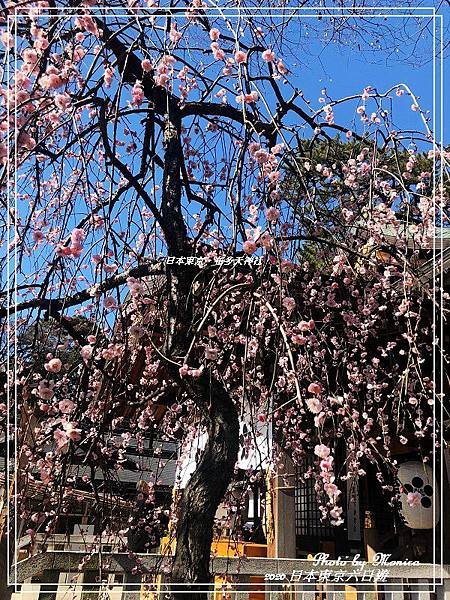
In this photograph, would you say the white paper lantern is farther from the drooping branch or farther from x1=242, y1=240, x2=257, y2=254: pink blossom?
the drooping branch

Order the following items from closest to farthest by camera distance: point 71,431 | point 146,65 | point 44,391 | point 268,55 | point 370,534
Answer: point 71,431, point 44,391, point 146,65, point 268,55, point 370,534

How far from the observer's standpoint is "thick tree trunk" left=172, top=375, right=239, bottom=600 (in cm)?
129

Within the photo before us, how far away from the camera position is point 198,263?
1.50 meters

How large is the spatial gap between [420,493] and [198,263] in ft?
3.86

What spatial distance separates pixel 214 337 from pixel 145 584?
713 millimetres

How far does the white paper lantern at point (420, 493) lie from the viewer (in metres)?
1.91

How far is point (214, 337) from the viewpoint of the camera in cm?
163

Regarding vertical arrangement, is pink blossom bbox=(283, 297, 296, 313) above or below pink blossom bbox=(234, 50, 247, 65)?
below

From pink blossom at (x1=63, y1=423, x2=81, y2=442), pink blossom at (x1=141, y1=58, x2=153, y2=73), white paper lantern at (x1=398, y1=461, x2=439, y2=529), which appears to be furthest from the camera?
white paper lantern at (x1=398, y1=461, x2=439, y2=529)

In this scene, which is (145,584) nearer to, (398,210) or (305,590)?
(305,590)

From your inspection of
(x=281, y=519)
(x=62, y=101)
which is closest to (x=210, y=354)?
(x=62, y=101)

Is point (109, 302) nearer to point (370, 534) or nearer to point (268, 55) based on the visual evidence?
point (268, 55)

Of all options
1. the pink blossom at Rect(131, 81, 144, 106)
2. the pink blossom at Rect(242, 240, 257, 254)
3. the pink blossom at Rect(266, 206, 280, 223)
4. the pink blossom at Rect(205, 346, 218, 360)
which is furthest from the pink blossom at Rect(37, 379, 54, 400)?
the pink blossom at Rect(131, 81, 144, 106)

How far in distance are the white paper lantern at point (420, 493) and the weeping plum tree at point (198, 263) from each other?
0.28ft
